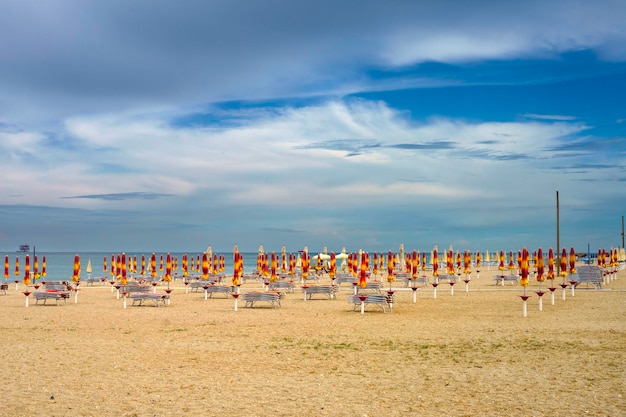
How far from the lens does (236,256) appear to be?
→ 28.5m

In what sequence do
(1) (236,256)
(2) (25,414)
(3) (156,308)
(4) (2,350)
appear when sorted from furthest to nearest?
(1) (236,256)
(3) (156,308)
(4) (2,350)
(2) (25,414)

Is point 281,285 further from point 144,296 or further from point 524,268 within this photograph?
point 524,268

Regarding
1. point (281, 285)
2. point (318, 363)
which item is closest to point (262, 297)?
point (281, 285)

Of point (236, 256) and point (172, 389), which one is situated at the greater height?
point (236, 256)

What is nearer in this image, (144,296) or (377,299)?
(377,299)

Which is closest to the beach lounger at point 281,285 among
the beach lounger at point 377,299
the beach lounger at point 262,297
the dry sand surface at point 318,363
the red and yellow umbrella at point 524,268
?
the beach lounger at point 262,297

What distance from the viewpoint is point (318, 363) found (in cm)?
1072

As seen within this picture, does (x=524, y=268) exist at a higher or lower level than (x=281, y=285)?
higher

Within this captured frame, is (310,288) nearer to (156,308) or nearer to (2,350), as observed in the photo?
(156,308)

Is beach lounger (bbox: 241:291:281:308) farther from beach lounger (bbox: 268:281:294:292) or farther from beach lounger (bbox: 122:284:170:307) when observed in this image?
beach lounger (bbox: 268:281:294:292)

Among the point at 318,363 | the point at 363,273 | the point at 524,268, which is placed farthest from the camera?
the point at 363,273

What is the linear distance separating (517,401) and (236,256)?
2152cm

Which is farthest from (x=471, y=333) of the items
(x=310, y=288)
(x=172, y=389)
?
(x=310, y=288)

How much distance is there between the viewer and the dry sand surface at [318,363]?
308 inches
